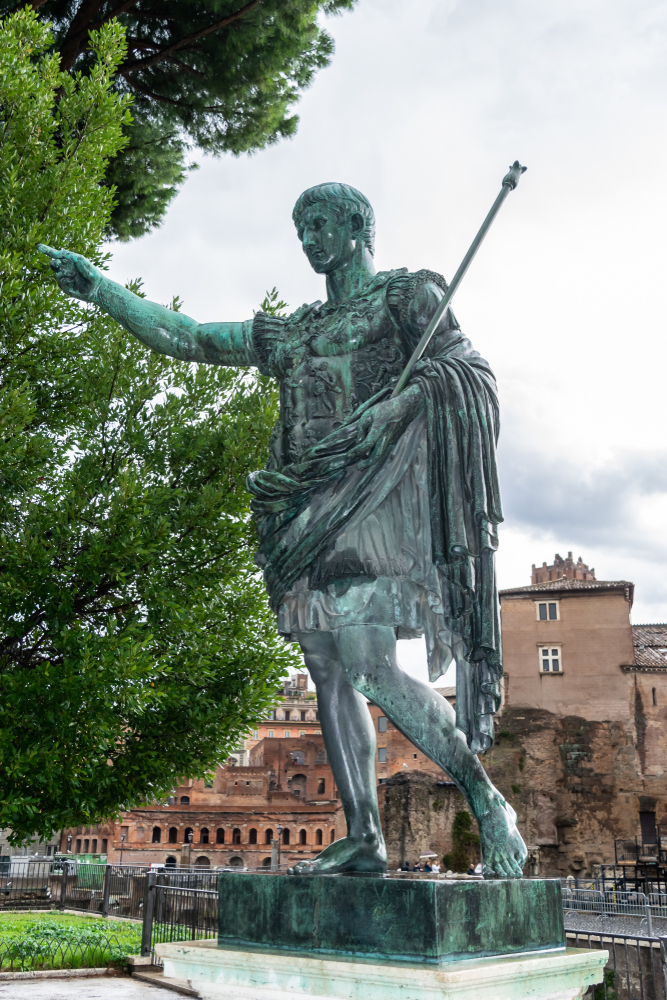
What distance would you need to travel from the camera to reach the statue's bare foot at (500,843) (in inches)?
83.0

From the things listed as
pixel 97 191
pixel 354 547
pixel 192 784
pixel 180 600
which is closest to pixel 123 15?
pixel 97 191

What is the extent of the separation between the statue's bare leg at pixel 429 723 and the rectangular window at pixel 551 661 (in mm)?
33493

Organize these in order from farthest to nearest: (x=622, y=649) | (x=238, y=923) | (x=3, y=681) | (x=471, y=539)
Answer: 1. (x=622, y=649)
2. (x=3, y=681)
3. (x=471, y=539)
4. (x=238, y=923)

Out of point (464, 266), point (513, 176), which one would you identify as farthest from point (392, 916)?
point (513, 176)

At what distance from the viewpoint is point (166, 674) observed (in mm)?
6414

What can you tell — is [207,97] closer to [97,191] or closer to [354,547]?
[97,191]

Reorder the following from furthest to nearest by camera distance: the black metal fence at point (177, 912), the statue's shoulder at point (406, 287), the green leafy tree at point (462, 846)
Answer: the green leafy tree at point (462, 846) < the black metal fence at point (177, 912) < the statue's shoulder at point (406, 287)

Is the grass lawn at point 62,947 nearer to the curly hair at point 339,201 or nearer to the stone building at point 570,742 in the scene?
the curly hair at point 339,201

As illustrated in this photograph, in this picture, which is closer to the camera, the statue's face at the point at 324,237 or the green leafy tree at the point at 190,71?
the statue's face at the point at 324,237

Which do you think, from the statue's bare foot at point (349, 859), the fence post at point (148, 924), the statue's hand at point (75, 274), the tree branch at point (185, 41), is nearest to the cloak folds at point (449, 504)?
the statue's bare foot at point (349, 859)

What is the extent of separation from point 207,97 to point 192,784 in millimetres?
48873

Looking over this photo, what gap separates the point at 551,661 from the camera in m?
34.4

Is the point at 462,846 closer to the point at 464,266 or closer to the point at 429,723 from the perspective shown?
the point at 429,723

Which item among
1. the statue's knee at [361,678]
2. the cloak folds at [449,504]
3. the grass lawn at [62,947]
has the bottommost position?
the grass lawn at [62,947]
